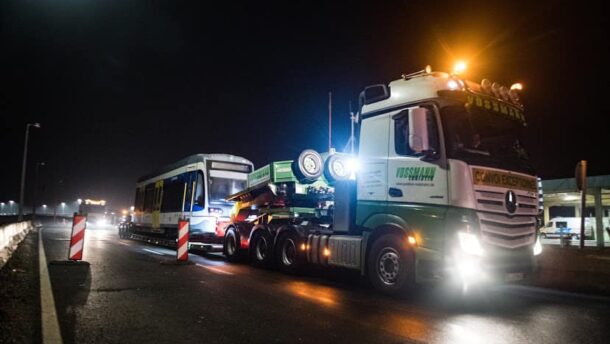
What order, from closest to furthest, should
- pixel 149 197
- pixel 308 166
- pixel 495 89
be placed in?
pixel 495 89, pixel 308 166, pixel 149 197

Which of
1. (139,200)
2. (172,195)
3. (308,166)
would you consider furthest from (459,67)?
(139,200)

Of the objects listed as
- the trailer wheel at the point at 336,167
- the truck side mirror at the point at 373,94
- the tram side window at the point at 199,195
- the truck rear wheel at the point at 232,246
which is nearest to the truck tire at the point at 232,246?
the truck rear wheel at the point at 232,246

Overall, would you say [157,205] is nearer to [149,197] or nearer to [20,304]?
[149,197]

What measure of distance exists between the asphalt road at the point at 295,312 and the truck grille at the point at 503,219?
1.01 meters

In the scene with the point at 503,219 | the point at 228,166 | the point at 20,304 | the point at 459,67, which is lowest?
Result: the point at 20,304

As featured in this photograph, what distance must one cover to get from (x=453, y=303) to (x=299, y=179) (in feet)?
16.5

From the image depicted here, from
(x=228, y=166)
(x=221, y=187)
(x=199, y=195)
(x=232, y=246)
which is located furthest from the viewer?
(x=228, y=166)

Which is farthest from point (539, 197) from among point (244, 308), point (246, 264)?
point (246, 264)

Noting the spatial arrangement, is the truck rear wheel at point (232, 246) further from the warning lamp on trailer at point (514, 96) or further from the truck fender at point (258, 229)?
the warning lamp on trailer at point (514, 96)

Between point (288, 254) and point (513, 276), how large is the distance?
16.4ft

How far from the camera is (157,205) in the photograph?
20.3m

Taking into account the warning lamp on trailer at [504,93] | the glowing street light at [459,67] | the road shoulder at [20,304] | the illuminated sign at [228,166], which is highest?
the glowing street light at [459,67]

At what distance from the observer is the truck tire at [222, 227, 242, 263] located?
41.8 ft

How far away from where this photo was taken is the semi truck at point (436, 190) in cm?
671
